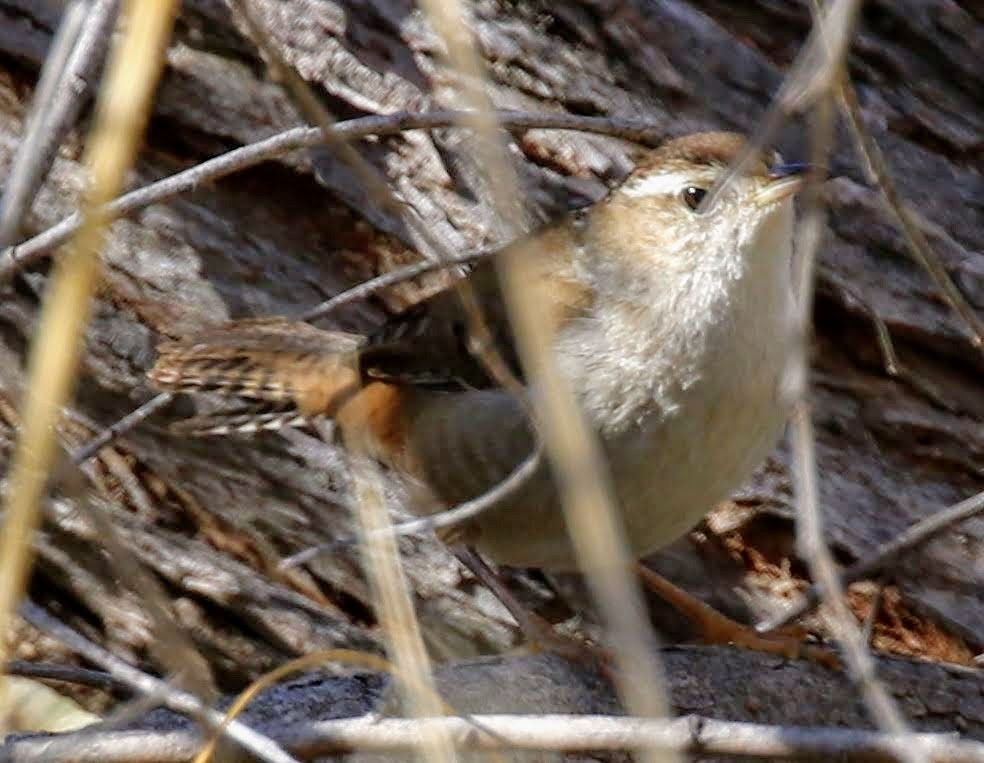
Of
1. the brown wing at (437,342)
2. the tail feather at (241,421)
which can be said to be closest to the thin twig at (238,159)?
the brown wing at (437,342)

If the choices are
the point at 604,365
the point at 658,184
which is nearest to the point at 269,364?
the point at 604,365

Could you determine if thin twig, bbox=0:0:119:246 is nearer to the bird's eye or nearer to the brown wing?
the brown wing

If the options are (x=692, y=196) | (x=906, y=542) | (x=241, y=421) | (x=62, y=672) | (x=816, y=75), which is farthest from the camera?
(x=241, y=421)

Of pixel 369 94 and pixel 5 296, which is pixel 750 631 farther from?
pixel 5 296

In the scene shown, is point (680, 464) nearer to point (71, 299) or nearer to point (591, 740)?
point (591, 740)

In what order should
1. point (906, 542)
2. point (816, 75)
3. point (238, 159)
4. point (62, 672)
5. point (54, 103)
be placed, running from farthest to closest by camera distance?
point (62, 672), point (906, 542), point (238, 159), point (54, 103), point (816, 75)

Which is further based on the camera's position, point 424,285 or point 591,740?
point 424,285

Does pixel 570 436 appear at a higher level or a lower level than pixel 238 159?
lower

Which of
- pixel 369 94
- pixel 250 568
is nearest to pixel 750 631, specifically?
pixel 250 568
